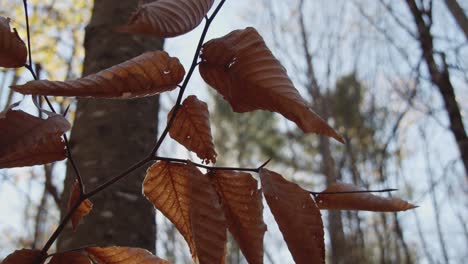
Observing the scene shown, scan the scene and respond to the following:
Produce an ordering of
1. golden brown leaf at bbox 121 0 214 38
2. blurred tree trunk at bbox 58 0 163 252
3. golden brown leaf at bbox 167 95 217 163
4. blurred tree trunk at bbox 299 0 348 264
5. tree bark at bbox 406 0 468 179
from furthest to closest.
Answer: blurred tree trunk at bbox 299 0 348 264
tree bark at bbox 406 0 468 179
blurred tree trunk at bbox 58 0 163 252
golden brown leaf at bbox 167 95 217 163
golden brown leaf at bbox 121 0 214 38

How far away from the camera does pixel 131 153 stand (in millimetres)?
852

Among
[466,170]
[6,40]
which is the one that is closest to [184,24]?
[6,40]

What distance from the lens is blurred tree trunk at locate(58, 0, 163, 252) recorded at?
2.55 feet

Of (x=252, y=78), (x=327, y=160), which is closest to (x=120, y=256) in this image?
Result: (x=252, y=78)

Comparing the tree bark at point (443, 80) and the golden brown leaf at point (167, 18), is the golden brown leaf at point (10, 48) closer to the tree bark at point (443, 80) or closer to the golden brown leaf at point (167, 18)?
the golden brown leaf at point (167, 18)

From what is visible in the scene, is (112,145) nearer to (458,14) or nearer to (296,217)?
(296,217)

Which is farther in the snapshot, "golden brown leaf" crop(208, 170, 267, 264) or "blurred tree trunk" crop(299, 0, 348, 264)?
"blurred tree trunk" crop(299, 0, 348, 264)

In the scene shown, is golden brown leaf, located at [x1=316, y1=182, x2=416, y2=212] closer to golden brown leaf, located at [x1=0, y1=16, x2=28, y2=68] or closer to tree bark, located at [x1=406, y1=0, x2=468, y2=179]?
golden brown leaf, located at [x1=0, y1=16, x2=28, y2=68]

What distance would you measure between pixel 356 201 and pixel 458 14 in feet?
4.04

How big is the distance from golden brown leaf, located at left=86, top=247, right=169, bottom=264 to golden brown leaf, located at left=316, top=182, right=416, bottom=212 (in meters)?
0.13

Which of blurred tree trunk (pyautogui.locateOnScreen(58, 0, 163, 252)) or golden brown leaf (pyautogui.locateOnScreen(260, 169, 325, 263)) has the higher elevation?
blurred tree trunk (pyautogui.locateOnScreen(58, 0, 163, 252))

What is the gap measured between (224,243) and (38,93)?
137mm

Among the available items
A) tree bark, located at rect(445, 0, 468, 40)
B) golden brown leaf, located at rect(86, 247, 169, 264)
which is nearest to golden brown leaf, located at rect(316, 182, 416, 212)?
golden brown leaf, located at rect(86, 247, 169, 264)

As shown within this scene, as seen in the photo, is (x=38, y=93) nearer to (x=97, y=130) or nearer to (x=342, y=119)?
(x=97, y=130)
